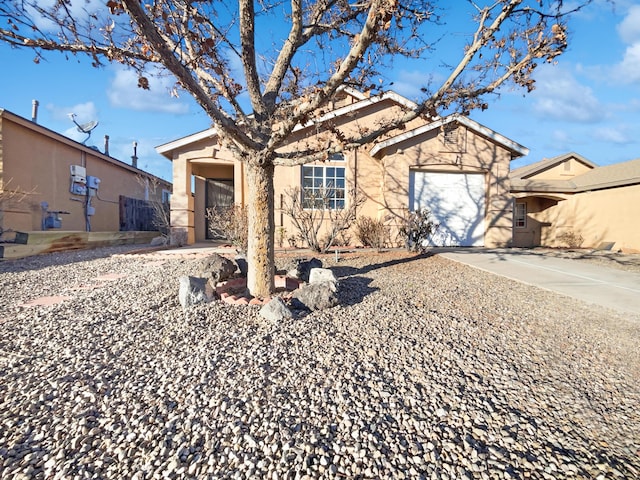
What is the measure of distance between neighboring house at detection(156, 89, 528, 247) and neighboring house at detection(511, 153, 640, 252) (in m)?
3.09

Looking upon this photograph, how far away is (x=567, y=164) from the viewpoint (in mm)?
15070

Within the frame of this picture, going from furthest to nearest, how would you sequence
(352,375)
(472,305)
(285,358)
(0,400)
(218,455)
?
1. (472,305)
2. (285,358)
3. (352,375)
4. (0,400)
5. (218,455)

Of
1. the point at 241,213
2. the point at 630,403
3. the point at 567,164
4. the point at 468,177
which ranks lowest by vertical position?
the point at 630,403

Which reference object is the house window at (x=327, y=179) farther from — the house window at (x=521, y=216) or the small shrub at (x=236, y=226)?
the house window at (x=521, y=216)

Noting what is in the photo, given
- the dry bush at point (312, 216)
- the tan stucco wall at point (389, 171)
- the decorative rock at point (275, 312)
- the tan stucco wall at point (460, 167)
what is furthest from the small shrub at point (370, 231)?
the decorative rock at point (275, 312)

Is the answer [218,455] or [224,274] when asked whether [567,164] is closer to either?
[224,274]

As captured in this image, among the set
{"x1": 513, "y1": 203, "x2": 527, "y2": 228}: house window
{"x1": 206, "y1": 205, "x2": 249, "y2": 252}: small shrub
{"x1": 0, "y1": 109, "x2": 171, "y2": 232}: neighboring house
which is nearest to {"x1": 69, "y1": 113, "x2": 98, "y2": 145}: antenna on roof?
{"x1": 0, "y1": 109, "x2": 171, "y2": 232}: neighboring house

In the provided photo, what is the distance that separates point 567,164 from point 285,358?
18.3 metres

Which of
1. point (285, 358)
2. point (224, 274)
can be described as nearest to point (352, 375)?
point (285, 358)

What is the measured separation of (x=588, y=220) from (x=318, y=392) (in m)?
14.5

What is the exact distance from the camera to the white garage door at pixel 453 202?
9.88 meters

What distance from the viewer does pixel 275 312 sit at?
3.18m

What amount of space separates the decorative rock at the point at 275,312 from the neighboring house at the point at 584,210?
12.1m

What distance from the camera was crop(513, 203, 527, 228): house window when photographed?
1291 cm
